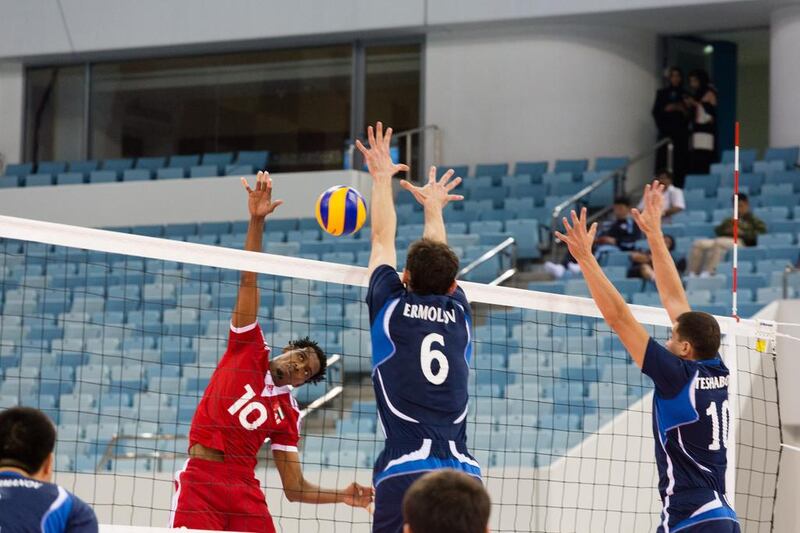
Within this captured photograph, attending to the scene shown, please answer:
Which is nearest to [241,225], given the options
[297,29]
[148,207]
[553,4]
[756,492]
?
[148,207]

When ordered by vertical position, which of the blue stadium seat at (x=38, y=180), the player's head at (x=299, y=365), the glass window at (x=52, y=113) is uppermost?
the glass window at (x=52, y=113)

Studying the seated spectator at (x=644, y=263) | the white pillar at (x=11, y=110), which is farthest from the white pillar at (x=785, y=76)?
the white pillar at (x=11, y=110)

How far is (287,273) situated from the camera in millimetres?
6355

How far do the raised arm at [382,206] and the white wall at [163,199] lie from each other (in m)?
13.6

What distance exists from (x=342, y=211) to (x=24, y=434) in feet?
9.31

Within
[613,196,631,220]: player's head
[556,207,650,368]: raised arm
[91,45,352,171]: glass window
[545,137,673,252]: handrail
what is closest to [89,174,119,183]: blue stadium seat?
[91,45,352,171]: glass window

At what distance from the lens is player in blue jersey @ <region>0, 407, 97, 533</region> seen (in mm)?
3957

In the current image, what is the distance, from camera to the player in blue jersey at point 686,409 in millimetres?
5770

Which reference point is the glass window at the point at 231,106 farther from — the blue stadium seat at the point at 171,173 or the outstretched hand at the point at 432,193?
the outstretched hand at the point at 432,193

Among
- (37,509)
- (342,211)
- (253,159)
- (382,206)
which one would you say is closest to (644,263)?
(253,159)

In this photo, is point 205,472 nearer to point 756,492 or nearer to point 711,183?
point 756,492

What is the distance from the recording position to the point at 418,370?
5254 mm

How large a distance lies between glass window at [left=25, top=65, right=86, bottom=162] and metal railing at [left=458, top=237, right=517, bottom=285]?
10133mm

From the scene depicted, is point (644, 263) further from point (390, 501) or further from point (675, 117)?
point (390, 501)
